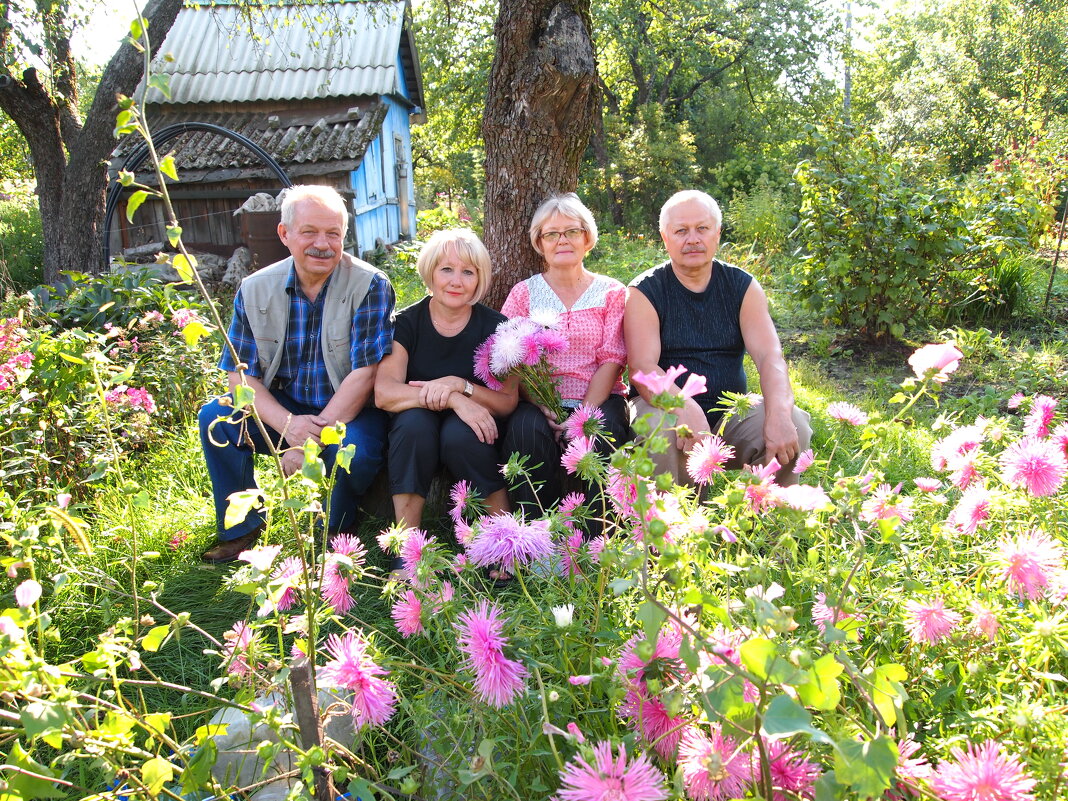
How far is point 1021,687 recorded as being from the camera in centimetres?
130

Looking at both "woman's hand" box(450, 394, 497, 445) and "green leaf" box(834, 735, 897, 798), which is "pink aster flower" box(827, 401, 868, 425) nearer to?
"green leaf" box(834, 735, 897, 798)

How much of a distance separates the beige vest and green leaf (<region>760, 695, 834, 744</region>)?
8.12 ft

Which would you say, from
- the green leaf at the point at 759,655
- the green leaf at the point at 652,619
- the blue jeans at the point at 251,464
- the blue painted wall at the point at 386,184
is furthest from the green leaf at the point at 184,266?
the blue painted wall at the point at 386,184

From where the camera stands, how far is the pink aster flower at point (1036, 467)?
4.40ft

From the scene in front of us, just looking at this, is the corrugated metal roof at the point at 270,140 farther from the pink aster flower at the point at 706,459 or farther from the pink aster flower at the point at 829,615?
the pink aster flower at the point at 829,615

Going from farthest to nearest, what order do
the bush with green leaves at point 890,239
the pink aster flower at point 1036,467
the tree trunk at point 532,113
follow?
the bush with green leaves at point 890,239, the tree trunk at point 532,113, the pink aster flower at point 1036,467

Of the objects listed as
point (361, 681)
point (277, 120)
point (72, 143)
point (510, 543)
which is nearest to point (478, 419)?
point (510, 543)

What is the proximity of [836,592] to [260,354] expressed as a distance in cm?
241

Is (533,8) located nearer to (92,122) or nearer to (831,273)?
(831,273)

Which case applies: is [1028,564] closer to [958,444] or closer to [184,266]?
[958,444]

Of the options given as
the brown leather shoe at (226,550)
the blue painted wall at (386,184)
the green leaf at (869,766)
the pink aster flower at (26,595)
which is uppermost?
the blue painted wall at (386,184)

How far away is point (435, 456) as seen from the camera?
273 centimetres

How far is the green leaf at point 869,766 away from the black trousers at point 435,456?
1.94m

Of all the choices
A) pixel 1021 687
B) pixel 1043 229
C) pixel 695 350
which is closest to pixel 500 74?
pixel 695 350
